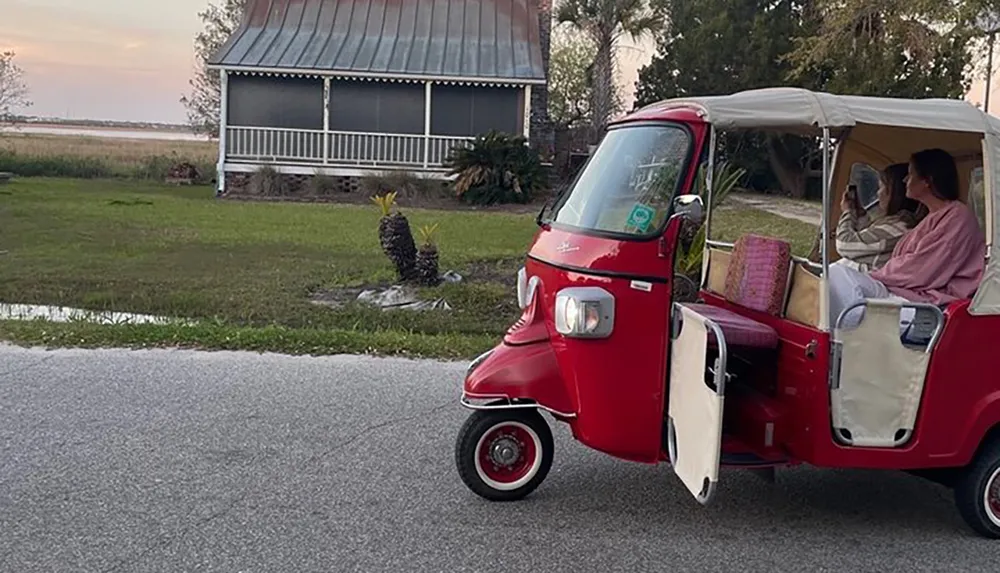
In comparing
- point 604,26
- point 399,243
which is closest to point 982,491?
point 399,243

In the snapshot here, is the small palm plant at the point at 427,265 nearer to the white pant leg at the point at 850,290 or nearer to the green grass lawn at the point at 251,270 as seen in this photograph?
the green grass lawn at the point at 251,270

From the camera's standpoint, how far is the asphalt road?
4.20 metres

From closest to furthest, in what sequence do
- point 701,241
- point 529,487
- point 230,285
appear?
point 529,487, point 701,241, point 230,285

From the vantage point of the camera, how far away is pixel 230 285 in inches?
442

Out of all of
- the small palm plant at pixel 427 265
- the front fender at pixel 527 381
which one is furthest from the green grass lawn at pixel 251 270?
the front fender at pixel 527 381

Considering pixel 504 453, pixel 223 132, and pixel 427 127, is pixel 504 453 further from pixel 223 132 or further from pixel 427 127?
pixel 223 132

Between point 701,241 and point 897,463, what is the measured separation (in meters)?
2.20

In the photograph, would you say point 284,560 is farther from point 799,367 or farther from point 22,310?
point 22,310

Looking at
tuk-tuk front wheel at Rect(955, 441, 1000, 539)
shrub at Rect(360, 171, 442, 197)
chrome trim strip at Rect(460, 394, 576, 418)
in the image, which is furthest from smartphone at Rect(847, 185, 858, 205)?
shrub at Rect(360, 171, 442, 197)

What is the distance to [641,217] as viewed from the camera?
4.51 m

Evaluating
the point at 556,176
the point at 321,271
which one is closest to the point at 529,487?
the point at 321,271

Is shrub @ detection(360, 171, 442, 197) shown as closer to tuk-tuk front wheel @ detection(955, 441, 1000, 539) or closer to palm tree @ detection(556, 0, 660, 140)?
palm tree @ detection(556, 0, 660, 140)

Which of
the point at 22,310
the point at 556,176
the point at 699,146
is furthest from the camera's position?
the point at 556,176

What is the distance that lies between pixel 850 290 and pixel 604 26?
29185mm
